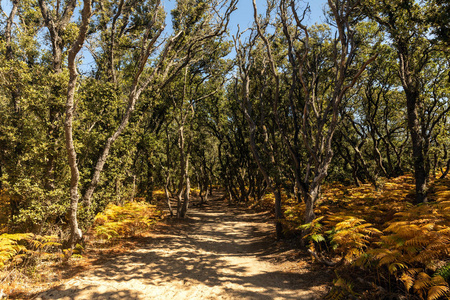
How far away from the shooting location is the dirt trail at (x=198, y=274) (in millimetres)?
5020

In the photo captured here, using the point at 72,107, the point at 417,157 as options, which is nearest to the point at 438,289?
the point at 417,157

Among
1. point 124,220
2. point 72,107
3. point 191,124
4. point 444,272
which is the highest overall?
A: point 191,124

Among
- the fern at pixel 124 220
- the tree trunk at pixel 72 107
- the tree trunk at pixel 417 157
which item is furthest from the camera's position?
the fern at pixel 124 220

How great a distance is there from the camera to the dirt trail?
5.02 m

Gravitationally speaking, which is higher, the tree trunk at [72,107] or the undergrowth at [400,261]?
the tree trunk at [72,107]

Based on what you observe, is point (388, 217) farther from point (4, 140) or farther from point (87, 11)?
point (4, 140)

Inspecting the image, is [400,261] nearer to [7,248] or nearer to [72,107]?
[72,107]

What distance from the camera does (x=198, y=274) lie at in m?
6.32

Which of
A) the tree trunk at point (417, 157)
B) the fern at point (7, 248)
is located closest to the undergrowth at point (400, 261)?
the tree trunk at point (417, 157)

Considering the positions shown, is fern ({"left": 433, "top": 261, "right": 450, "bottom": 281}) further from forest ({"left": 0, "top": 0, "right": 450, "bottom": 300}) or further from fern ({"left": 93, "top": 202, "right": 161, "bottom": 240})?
A: fern ({"left": 93, "top": 202, "right": 161, "bottom": 240})

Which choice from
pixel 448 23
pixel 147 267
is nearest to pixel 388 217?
pixel 448 23

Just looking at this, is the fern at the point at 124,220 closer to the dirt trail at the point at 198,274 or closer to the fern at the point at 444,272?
the dirt trail at the point at 198,274

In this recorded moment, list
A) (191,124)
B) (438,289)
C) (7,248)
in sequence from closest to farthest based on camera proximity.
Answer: (438,289) → (7,248) → (191,124)

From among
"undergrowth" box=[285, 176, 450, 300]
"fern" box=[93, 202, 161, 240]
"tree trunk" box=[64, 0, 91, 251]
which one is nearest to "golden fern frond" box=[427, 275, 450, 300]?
"undergrowth" box=[285, 176, 450, 300]
